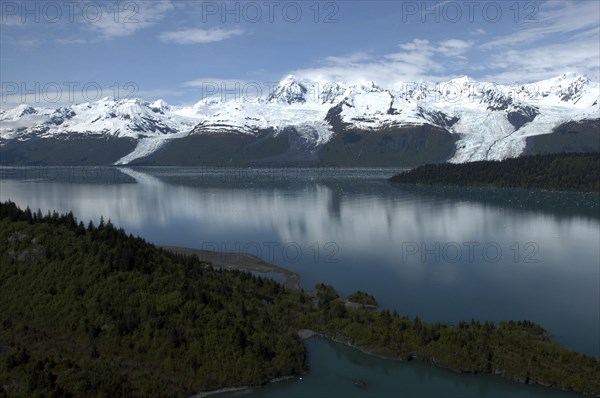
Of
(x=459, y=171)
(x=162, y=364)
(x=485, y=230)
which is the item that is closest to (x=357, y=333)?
(x=162, y=364)

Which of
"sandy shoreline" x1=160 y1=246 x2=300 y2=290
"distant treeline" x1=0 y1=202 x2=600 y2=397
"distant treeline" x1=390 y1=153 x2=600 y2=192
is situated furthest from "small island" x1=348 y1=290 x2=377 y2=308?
"distant treeline" x1=390 y1=153 x2=600 y2=192

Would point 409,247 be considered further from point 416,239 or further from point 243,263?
point 243,263

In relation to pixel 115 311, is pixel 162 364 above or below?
below

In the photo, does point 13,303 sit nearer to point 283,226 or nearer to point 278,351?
point 278,351

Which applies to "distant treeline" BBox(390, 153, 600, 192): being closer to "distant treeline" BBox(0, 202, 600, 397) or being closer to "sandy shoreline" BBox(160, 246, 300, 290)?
"sandy shoreline" BBox(160, 246, 300, 290)

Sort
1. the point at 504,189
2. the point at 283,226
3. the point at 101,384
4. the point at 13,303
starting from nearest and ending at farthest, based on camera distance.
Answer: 1. the point at 101,384
2. the point at 13,303
3. the point at 283,226
4. the point at 504,189

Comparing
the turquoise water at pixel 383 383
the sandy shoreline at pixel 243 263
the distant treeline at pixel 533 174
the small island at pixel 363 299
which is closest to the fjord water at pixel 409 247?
the turquoise water at pixel 383 383

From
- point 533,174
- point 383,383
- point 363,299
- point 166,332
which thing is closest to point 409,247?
point 363,299
